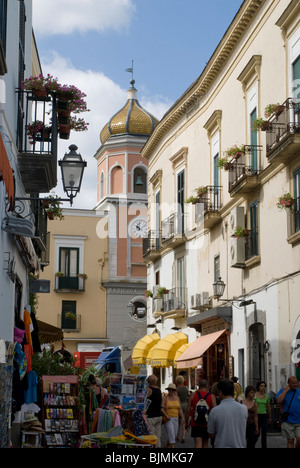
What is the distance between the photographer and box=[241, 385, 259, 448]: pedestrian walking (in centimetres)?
1408

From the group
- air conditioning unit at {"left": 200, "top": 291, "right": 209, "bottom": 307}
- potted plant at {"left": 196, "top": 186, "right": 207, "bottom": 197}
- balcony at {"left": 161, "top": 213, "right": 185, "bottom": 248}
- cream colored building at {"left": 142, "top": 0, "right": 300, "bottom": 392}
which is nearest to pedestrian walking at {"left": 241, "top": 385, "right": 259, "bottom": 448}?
cream colored building at {"left": 142, "top": 0, "right": 300, "bottom": 392}

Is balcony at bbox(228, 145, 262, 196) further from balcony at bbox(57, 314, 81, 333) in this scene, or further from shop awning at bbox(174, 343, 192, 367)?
balcony at bbox(57, 314, 81, 333)

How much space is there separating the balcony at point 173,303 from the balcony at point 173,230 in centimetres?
186

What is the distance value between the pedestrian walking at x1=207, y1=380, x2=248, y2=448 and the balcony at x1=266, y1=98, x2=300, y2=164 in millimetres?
10785

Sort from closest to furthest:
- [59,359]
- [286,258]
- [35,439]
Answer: [35,439], [59,359], [286,258]

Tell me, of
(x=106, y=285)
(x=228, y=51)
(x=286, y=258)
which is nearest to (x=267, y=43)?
(x=228, y=51)

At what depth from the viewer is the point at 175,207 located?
33.5m

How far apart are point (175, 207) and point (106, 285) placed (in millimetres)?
14662

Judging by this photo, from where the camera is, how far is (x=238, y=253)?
2383 centimetres

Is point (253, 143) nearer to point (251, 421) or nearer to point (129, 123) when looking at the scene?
point (251, 421)

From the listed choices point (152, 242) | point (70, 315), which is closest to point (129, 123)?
point (70, 315)

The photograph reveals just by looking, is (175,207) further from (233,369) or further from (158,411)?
(158,411)

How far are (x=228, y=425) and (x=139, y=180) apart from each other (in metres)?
40.0

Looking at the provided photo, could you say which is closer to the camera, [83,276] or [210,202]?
[210,202]
